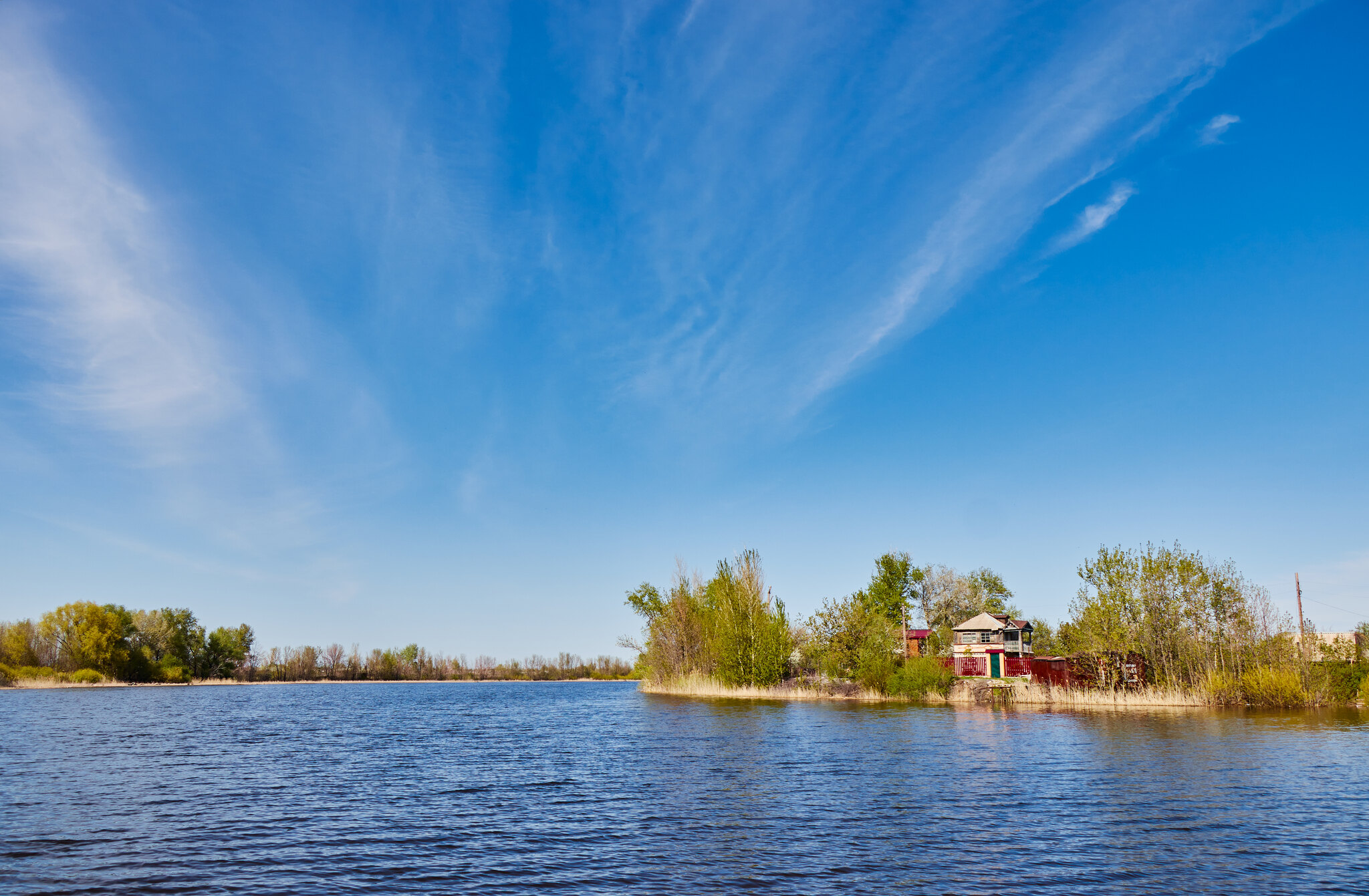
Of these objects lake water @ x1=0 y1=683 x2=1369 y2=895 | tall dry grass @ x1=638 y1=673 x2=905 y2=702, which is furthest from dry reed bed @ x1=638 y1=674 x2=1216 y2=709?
lake water @ x1=0 y1=683 x2=1369 y2=895

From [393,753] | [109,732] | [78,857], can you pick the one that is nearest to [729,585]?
[393,753]

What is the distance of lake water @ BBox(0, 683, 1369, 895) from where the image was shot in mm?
15398

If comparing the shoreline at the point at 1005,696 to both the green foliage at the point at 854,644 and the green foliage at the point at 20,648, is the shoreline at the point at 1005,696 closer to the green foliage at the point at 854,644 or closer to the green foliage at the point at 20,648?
the green foliage at the point at 854,644

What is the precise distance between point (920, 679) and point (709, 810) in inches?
2054

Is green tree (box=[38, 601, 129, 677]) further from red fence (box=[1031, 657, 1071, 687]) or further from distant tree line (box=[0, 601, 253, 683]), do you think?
red fence (box=[1031, 657, 1071, 687])

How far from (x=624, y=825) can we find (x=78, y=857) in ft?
40.8

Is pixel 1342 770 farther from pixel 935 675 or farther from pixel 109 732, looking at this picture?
pixel 109 732

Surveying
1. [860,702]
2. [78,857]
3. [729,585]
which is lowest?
[860,702]

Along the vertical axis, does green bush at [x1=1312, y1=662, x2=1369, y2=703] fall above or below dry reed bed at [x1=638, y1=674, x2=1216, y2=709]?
above

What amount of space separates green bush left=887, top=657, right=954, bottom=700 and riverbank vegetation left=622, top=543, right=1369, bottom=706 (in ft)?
0.39

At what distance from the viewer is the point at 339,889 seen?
14.8 metres

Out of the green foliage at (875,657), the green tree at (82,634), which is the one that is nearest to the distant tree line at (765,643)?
the green foliage at (875,657)

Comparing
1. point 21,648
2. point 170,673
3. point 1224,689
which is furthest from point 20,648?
point 1224,689

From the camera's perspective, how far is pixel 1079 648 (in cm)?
6394
